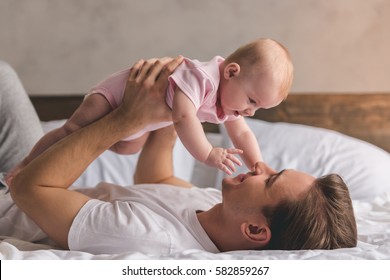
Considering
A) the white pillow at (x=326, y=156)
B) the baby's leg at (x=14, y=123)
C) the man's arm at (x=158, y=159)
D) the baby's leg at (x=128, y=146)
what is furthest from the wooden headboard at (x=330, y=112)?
the baby's leg at (x=128, y=146)

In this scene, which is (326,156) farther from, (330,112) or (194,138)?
(194,138)

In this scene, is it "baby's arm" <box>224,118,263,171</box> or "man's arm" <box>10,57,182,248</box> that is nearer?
"man's arm" <box>10,57,182,248</box>

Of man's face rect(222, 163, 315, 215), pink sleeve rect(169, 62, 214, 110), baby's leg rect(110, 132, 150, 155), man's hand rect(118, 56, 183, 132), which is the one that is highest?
pink sleeve rect(169, 62, 214, 110)

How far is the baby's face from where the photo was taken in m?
1.45

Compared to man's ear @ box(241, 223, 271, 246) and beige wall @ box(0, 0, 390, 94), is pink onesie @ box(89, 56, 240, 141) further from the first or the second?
beige wall @ box(0, 0, 390, 94)

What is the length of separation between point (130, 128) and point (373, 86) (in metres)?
1.84

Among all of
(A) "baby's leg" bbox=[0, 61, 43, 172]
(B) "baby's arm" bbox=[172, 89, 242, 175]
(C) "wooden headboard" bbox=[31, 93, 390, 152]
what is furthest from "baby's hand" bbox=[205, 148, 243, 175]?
(C) "wooden headboard" bbox=[31, 93, 390, 152]

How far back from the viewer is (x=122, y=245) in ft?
4.68

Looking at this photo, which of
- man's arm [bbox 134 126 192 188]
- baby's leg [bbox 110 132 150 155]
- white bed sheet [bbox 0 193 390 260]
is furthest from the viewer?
man's arm [bbox 134 126 192 188]

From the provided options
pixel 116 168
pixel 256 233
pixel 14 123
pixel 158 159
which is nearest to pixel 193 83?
pixel 256 233

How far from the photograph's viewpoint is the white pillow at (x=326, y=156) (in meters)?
2.33

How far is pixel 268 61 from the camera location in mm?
1441

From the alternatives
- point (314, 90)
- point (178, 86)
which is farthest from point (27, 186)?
point (314, 90)

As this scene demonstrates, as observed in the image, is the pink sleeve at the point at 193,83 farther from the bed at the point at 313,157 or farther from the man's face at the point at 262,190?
the bed at the point at 313,157
